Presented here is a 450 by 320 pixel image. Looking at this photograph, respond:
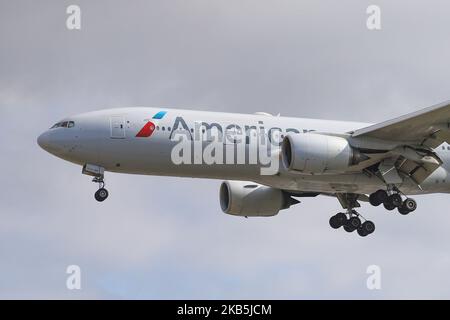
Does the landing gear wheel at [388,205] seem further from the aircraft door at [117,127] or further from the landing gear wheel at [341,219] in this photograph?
the aircraft door at [117,127]

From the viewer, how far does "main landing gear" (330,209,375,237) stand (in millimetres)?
58062

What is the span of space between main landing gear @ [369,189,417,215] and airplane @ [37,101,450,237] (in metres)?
0.04

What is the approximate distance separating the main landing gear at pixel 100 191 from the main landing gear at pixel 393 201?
1157 cm

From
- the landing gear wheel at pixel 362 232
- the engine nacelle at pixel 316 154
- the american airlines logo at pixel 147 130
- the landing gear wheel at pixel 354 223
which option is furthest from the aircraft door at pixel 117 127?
the landing gear wheel at pixel 362 232

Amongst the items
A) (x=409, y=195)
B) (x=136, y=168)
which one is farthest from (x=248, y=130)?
(x=409, y=195)

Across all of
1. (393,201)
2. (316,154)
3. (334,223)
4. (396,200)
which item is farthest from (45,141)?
(396,200)

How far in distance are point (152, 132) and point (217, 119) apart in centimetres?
288

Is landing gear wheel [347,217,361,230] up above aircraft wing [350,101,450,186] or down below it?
below

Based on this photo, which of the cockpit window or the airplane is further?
the cockpit window

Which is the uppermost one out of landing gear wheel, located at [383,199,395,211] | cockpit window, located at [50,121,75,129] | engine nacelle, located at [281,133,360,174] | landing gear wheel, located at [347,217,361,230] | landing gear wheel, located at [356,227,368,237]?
cockpit window, located at [50,121,75,129]

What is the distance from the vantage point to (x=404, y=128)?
5369cm

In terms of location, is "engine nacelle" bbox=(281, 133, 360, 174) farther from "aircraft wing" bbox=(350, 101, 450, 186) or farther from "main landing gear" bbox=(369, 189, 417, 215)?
"main landing gear" bbox=(369, 189, 417, 215)

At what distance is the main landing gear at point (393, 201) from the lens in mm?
54812

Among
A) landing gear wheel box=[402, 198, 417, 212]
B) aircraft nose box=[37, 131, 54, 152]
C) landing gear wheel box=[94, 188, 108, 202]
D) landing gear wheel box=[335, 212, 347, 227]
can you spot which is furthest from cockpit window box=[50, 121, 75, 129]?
landing gear wheel box=[402, 198, 417, 212]
